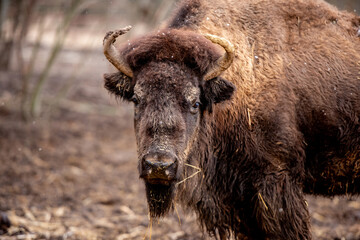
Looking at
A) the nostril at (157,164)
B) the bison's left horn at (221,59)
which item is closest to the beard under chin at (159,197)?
the nostril at (157,164)

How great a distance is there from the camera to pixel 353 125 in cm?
432

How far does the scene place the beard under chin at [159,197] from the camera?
150 inches

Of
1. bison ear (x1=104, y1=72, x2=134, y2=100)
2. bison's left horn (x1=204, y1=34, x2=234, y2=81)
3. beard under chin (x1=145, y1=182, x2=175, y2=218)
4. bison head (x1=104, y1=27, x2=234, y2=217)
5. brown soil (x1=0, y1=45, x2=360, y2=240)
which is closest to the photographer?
bison head (x1=104, y1=27, x2=234, y2=217)

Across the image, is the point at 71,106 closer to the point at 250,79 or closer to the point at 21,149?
the point at 21,149

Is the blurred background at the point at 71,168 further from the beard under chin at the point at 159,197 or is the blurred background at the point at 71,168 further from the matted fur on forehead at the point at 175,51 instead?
the matted fur on forehead at the point at 175,51

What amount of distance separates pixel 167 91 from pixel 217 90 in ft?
1.75

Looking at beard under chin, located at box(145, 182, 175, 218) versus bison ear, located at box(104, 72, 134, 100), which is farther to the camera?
bison ear, located at box(104, 72, 134, 100)

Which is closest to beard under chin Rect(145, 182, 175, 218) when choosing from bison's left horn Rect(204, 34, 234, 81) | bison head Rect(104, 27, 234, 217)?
bison head Rect(104, 27, 234, 217)

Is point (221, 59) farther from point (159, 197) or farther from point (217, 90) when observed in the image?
point (159, 197)

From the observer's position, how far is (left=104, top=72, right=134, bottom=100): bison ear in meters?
4.01

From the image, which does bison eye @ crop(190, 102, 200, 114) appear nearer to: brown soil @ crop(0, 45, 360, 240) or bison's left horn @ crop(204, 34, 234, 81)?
bison's left horn @ crop(204, 34, 234, 81)

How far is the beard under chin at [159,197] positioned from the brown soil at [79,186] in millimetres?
1275

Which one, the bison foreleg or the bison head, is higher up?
the bison head

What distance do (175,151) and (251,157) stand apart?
37.7 inches
